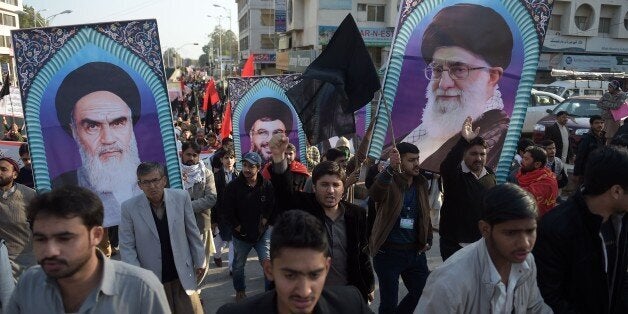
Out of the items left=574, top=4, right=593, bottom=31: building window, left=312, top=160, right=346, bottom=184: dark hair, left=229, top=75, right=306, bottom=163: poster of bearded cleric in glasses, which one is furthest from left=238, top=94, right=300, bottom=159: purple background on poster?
left=574, top=4, right=593, bottom=31: building window

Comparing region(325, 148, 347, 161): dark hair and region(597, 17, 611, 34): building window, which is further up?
region(597, 17, 611, 34): building window

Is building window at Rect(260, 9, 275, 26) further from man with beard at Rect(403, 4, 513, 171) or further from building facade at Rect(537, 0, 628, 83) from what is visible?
man with beard at Rect(403, 4, 513, 171)

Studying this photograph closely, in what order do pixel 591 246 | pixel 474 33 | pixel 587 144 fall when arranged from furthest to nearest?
pixel 587 144, pixel 474 33, pixel 591 246

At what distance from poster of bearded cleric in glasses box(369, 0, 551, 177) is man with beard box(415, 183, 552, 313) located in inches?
77.9

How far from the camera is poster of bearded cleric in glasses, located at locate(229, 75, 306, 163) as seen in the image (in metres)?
8.12

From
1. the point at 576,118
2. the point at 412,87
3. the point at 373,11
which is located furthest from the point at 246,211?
the point at 373,11

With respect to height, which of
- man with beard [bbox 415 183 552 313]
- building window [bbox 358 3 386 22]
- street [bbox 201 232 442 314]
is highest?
building window [bbox 358 3 386 22]

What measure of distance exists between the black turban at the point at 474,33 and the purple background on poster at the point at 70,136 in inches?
92.0

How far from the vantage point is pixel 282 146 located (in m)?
3.85

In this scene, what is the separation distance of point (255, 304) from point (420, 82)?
2835 millimetres

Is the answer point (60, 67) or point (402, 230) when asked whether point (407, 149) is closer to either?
point (402, 230)

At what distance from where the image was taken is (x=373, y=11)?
122 feet

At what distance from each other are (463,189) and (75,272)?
2667 mm

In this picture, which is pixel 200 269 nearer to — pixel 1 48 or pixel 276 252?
pixel 276 252
